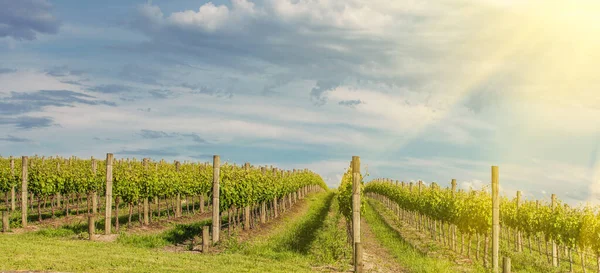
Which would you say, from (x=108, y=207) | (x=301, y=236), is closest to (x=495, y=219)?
(x=301, y=236)

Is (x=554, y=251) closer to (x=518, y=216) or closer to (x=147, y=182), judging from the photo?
(x=518, y=216)

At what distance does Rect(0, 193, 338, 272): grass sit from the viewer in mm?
14875

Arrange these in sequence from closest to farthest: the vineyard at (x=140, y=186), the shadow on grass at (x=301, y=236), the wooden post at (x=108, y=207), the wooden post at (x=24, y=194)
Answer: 1. the shadow on grass at (x=301, y=236)
2. the wooden post at (x=108, y=207)
3. the vineyard at (x=140, y=186)
4. the wooden post at (x=24, y=194)

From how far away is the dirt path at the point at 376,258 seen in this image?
1706cm

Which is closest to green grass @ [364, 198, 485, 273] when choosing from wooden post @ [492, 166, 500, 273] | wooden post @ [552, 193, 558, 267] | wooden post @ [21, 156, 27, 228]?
wooden post @ [492, 166, 500, 273]

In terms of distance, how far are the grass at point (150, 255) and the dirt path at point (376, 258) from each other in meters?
1.45

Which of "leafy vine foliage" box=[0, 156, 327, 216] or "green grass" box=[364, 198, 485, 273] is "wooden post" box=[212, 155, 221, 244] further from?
"green grass" box=[364, 198, 485, 273]

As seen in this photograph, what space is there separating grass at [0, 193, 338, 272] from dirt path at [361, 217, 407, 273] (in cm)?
145

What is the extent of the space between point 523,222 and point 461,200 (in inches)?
234

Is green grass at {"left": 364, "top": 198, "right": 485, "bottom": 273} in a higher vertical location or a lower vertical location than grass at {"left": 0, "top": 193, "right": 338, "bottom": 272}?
lower

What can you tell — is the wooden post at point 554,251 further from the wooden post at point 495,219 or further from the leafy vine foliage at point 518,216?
the wooden post at point 495,219

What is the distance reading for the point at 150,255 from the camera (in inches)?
687

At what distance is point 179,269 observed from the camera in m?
14.7

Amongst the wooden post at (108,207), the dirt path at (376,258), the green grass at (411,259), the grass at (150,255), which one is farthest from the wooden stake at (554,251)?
the wooden post at (108,207)
